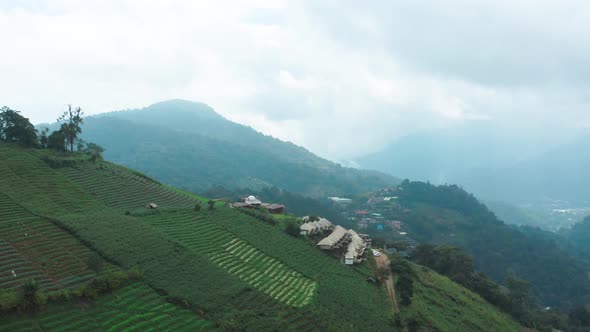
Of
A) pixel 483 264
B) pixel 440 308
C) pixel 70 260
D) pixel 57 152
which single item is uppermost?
pixel 57 152

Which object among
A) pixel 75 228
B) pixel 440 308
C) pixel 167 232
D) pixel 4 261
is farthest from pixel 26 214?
pixel 440 308

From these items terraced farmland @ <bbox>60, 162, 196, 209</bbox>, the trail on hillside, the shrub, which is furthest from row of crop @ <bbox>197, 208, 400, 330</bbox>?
the shrub

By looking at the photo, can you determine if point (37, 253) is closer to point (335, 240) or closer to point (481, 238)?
point (335, 240)

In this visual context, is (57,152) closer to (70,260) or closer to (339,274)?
(70,260)

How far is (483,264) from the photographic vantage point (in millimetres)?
110938

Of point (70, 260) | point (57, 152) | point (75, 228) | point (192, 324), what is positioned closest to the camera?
point (192, 324)

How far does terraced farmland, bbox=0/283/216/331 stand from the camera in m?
20.0

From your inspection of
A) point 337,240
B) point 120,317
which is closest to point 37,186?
point 120,317

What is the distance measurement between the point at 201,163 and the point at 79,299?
17532 centimetres

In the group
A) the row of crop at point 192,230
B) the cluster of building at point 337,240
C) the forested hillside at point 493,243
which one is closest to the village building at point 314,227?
the cluster of building at point 337,240

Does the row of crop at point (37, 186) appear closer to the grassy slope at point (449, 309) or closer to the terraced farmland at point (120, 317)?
the terraced farmland at point (120, 317)

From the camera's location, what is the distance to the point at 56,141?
5169 centimetres

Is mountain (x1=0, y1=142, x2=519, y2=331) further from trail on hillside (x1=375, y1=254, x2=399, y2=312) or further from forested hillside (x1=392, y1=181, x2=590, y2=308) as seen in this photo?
forested hillside (x1=392, y1=181, x2=590, y2=308)

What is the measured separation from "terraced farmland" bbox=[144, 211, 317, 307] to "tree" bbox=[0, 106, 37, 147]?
72.9ft
